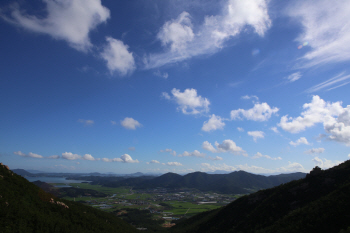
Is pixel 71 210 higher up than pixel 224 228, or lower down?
higher up

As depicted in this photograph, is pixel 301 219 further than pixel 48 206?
No

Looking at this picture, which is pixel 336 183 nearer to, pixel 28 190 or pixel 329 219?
pixel 329 219

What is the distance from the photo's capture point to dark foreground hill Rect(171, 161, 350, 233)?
3124 cm

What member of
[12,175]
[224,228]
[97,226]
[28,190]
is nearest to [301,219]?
[224,228]

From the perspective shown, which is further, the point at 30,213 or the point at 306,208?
the point at 306,208

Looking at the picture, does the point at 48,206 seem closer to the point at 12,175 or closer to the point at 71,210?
the point at 71,210

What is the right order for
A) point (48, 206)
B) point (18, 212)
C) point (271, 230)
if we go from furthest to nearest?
point (48, 206) → point (271, 230) → point (18, 212)

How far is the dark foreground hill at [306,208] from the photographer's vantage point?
31244 millimetres

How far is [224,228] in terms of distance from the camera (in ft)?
206

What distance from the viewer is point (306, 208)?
1583 inches

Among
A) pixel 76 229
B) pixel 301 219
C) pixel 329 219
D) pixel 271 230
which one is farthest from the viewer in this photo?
pixel 76 229

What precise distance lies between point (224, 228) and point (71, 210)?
2125 inches

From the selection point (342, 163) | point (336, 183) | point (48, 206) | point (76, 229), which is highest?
point (342, 163)

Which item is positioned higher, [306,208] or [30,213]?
[306,208]
